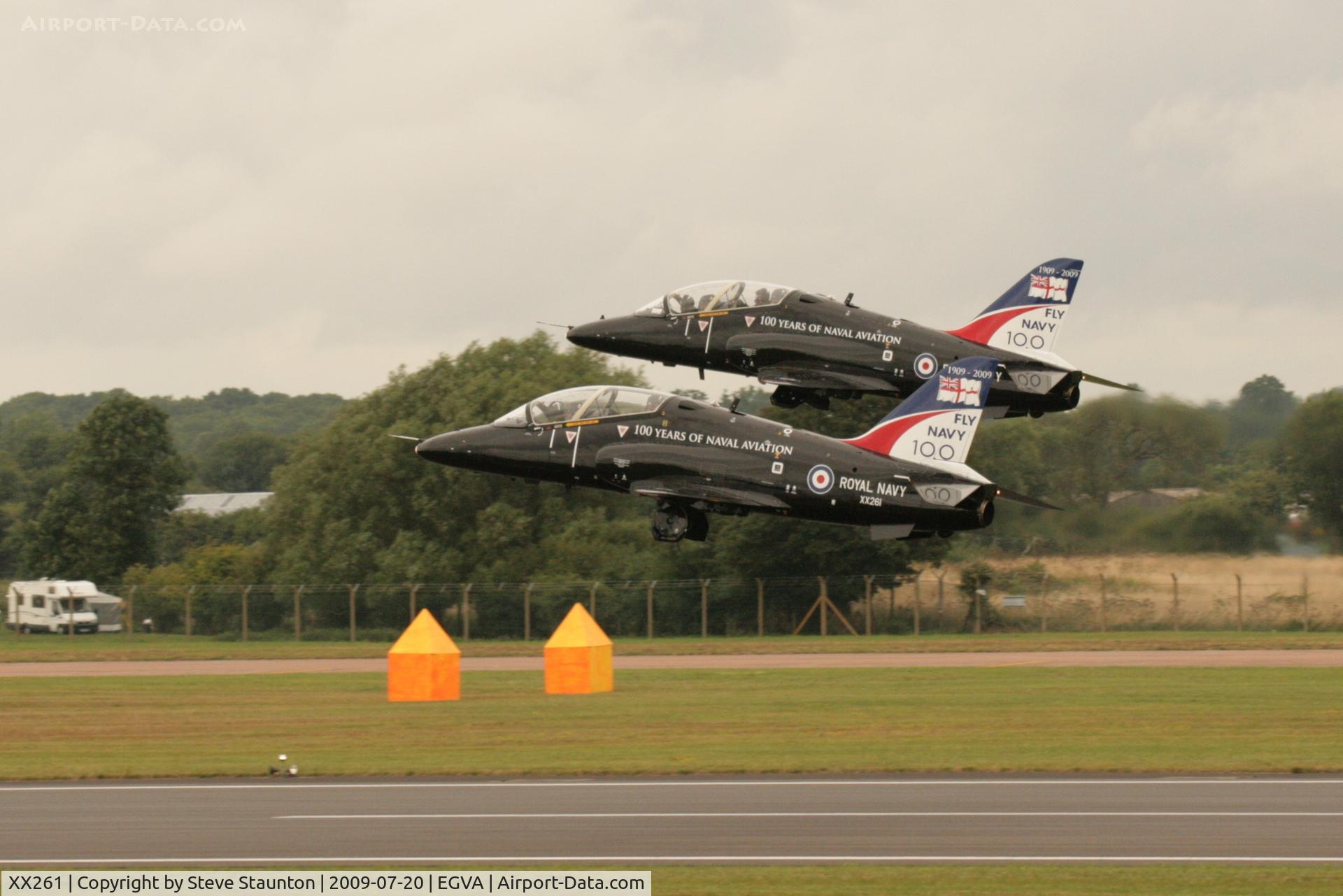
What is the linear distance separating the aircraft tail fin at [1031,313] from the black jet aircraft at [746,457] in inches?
97.7

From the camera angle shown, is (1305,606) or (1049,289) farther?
(1305,606)

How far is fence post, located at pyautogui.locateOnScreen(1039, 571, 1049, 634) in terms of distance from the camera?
6475 cm

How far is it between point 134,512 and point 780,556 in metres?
53.1

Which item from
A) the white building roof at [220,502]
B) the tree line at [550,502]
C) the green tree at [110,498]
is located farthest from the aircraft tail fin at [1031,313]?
the white building roof at [220,502]

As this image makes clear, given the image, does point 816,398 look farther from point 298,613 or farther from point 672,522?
point 298,613

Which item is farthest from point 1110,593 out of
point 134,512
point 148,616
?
point 134,512

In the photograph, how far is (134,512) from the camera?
109m

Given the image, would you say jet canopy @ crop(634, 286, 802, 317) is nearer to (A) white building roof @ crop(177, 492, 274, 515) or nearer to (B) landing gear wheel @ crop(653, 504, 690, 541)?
(B) landing gear wheel @ crop(653, 504, 690, 541)

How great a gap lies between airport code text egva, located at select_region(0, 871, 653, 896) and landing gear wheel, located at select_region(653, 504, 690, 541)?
23.3m

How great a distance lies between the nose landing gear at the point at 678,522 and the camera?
4275cm

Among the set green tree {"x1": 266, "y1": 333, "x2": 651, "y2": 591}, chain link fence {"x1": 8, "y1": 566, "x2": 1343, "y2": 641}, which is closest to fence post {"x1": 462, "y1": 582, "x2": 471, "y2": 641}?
chain link fence {"x1": 8, "y1": 566, "x2": 1343, "y2": 641}

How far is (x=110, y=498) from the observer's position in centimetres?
10838

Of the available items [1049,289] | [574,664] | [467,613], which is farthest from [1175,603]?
[574,664]

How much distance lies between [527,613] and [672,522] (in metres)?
28.7
